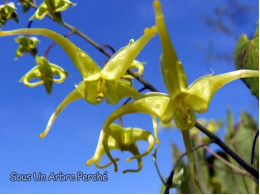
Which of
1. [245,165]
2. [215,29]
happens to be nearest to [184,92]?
[245,165]

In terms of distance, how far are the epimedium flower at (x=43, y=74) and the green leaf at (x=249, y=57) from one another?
68 centimetres

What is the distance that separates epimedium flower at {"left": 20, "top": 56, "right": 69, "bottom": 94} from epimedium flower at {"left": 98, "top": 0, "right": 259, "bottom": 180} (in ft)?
2.26

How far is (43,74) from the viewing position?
60.4 inches

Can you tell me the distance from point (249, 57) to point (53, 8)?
0.70m

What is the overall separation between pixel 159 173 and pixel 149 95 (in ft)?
1.32

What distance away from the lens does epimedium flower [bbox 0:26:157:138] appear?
0.91 metres

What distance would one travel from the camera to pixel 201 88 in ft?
2.88

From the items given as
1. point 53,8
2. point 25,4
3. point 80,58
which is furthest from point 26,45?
point 80,58

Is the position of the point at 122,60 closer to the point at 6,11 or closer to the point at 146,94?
the point at 146,94

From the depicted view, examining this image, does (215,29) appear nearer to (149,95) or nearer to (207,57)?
(207,57)

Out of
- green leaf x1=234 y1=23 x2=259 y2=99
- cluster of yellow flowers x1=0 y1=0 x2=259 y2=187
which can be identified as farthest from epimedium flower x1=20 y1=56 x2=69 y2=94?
green leaf x1=234 y1=23 x2=259 y2=99

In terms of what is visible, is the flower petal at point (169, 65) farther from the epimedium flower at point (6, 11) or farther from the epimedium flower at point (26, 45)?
the epimedium flower at point (26, 45)

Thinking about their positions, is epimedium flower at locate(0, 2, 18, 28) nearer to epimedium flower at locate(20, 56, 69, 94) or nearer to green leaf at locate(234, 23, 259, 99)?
epimedium flower at locate(20, 56, 69, 94)

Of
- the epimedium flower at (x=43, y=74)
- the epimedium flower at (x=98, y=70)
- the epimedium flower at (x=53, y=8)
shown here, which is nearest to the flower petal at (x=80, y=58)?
the epimedium flower at (x=98, y=70)
